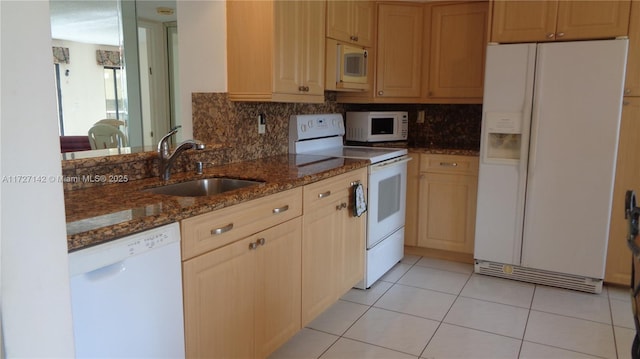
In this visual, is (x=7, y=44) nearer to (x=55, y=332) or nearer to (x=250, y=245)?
(x=55, y=332)

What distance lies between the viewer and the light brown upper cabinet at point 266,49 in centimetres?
260

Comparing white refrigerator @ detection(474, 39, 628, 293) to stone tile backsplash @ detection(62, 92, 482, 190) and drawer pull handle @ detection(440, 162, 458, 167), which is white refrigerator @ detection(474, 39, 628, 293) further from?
stone tile backsplash @ detection(62, 92, 482, 190)

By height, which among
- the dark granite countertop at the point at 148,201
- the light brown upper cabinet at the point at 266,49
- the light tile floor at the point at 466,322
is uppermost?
the light brown upper cabinet at the point at 266,49

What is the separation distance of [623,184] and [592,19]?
43.8 inches

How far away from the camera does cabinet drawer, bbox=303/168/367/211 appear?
2.42m

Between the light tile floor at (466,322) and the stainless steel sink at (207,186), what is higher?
the stainless steel sink at (207,186)

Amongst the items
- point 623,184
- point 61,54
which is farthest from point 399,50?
point 61,54

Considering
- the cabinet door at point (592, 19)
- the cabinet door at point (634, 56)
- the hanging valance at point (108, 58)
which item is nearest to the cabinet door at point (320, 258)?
the cabinet door at point (592, 19)

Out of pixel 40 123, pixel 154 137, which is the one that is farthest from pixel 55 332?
pixel 154 137

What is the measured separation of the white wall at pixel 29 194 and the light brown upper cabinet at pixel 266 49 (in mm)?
1935

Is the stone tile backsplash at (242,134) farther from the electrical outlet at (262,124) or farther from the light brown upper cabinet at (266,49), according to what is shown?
the light brown upper cabinet at (266,49)

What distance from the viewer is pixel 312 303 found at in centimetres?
252

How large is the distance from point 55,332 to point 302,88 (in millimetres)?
2313

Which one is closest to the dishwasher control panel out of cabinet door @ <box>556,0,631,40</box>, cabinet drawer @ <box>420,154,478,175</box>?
cabinet drawer @ <box>420,154,478,175</box>
